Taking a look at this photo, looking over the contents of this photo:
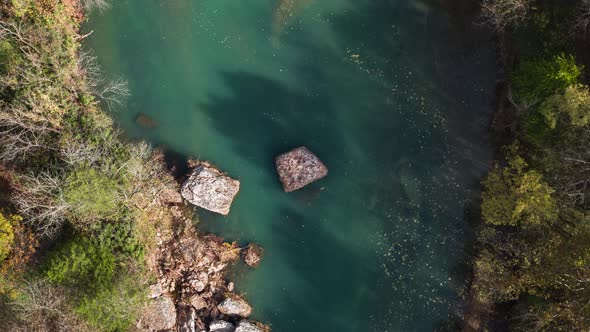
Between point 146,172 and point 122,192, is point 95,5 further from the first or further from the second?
point 122,192

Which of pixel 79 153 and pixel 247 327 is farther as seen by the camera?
pixel 247 327

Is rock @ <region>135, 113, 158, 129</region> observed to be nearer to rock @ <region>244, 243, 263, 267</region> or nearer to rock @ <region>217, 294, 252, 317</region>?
rock @ <region>244, 243, 263, 267</region>

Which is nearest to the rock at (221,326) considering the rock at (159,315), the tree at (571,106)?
the rock at (159,315)

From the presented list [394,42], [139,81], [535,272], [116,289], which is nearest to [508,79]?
[394,42]

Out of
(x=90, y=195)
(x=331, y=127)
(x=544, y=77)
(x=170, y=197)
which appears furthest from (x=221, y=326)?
(x=544, y=77)

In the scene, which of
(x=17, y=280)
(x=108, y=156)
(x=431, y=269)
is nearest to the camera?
(x=17, y=280)

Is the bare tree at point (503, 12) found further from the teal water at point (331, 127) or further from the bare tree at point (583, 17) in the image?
the bare tree at point (583, 17)

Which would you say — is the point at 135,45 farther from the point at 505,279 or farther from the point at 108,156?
the point at 505,279

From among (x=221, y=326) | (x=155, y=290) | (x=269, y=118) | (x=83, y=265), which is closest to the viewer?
(x=83, y=265)
